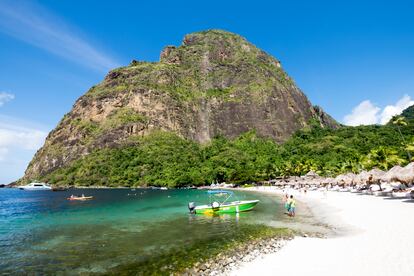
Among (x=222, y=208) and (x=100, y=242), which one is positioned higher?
(x=222, y=208)

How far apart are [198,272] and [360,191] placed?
181 feet

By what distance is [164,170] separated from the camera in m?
175

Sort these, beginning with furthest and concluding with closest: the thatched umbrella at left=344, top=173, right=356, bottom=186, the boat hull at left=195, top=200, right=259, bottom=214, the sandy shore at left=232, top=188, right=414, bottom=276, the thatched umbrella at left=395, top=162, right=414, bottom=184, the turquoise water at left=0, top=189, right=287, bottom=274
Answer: the thatched umbrella at left=344, top=173, right=356, bottom=186, the boat hull at left=195, top=200, right=259, bottom=214, the thatched umbrella at left=395, top=162, right=414, bottom=184, the turquoise water at left=0, top=189, right=287, bottom=274, the sandy shore at left=232, top=188, right=414, bottom=276

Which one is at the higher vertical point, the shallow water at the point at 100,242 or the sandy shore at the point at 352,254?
the sandy shore at the point at 352,254

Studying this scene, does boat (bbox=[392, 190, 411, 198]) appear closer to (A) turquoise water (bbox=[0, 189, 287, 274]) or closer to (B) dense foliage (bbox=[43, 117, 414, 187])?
(A) turquoise water (bbox=[0, 189, 287, 274])

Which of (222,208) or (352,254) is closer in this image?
(352,254)

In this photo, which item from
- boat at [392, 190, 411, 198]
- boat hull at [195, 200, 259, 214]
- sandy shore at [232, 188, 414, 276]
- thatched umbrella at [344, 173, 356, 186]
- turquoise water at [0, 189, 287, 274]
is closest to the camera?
sandy shore at [232, 188, 414, 276]

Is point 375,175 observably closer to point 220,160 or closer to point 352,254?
point 352,254

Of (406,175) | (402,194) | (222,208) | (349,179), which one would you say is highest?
(349,179)

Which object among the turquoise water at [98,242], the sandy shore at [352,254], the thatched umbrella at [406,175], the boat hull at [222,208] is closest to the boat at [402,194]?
the thatched umbrella at [406,175]

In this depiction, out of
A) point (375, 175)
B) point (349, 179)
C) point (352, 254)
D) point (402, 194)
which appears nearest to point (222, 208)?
point (402, 194)

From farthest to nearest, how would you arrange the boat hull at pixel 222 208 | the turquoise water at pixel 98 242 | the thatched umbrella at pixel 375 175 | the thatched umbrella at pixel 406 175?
the thatched umbrella at pixel 375 175 → the boat hull at pixel 222 208 → the thatched umbrella at pixel 406 175 → the turquoise water at pixel 98 242

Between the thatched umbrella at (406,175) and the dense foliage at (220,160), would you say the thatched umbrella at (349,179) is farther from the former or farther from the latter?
the dense foliage at (220,160)

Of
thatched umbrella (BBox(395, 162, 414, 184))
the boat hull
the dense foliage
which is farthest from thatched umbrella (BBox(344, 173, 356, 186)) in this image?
the dense foliage
